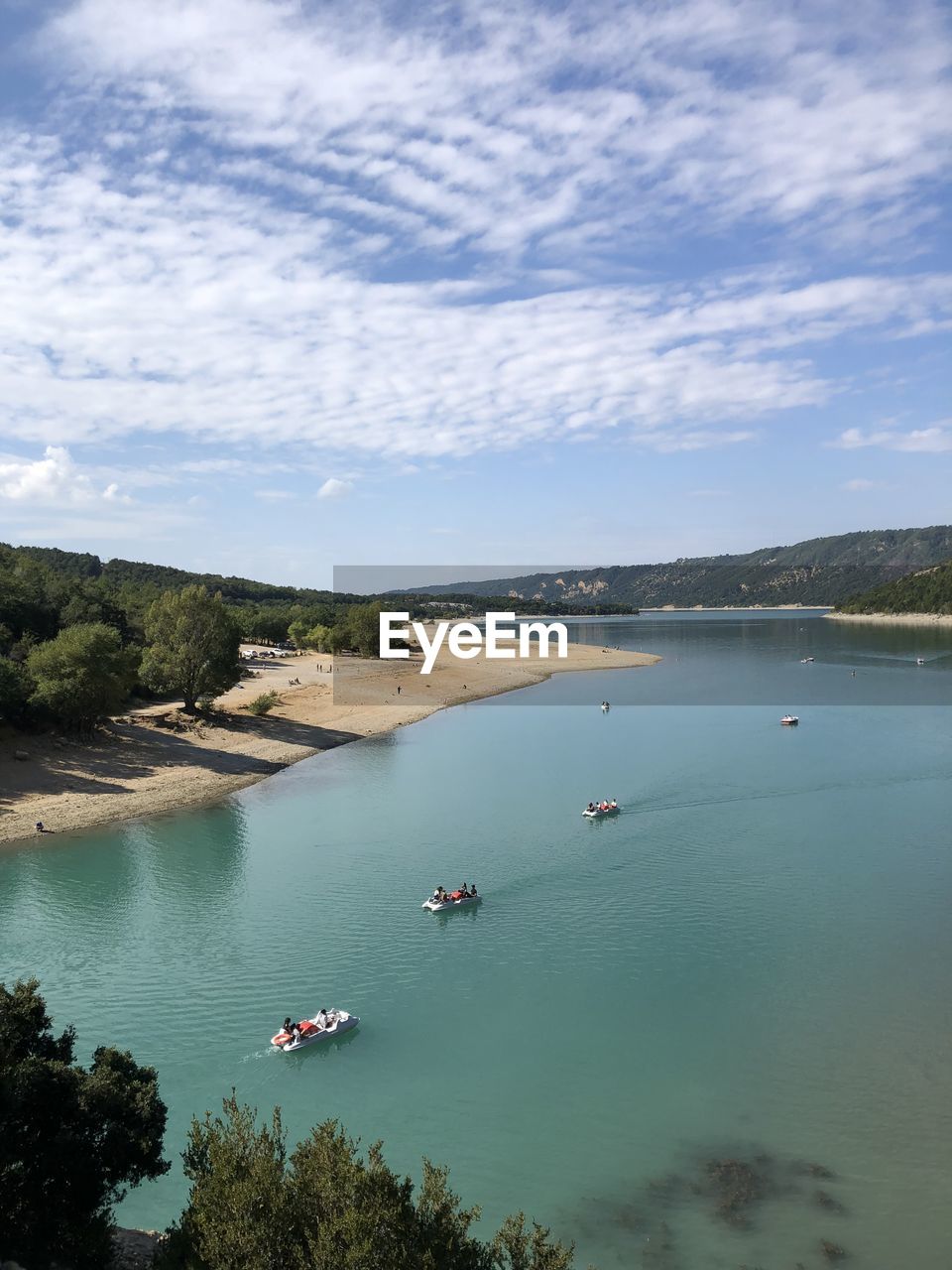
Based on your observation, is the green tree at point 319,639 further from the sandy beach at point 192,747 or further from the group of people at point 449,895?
the group of people at point 449,895

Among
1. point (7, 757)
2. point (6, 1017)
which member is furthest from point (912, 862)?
point (7, 757)

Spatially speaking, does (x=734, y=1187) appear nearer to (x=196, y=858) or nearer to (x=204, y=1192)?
(x=204, y=1192)

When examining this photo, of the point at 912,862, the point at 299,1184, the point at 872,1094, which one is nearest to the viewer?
the point at 299,1184

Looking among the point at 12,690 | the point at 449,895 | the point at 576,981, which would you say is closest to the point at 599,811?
the point at 449,895

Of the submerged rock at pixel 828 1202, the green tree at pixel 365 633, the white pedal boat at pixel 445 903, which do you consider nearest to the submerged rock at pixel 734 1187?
the submerged rock at pixel 828 1202

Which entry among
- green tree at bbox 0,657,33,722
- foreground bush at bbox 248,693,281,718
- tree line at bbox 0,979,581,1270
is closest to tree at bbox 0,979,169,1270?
tree line at bbox 0,979,581,1270

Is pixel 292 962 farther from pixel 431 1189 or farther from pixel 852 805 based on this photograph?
pixel 852 805
